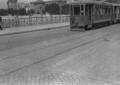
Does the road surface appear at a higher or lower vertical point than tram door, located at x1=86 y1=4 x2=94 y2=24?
lower

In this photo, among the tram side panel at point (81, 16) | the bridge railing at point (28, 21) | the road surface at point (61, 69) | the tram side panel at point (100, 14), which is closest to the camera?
the road surface at point (61, 69)

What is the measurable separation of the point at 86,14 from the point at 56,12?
4610 cm

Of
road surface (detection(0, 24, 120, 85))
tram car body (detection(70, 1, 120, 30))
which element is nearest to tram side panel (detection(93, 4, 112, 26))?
tram car body (detection(70, 1, 120, 30))

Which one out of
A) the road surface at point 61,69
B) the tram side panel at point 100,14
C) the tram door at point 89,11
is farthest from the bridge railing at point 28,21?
the road surface at point 61,69

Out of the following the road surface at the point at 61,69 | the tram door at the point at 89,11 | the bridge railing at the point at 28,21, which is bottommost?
the road surface at the point at 61,69

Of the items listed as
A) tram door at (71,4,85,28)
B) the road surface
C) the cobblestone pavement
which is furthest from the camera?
tram door at (71,4,85,28)

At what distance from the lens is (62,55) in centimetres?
1016

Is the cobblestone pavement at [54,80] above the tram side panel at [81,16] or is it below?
below

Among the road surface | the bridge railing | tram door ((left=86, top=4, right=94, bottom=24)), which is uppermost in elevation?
tram door ((left=86, top=4, right=94, bottom=24))

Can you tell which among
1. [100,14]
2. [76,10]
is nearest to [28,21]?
[76,10]

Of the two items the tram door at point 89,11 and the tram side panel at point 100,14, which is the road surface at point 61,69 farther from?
the tram side panel at point 100,14

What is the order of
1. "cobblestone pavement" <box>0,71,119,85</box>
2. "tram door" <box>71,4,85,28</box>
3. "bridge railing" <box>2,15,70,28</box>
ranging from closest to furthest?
"cobblestone pavement" <box>0,71,119,85</box> < "tram door" <box>71,4,85,28</box> < "bridge railing" <box>2,15,70,28</box>

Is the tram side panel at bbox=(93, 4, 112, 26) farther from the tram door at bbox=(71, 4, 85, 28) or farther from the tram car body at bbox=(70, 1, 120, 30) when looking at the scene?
the tram door at bbox=(71, 4, 85, 28)

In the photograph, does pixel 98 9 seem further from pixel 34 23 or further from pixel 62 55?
pixel 62 55
